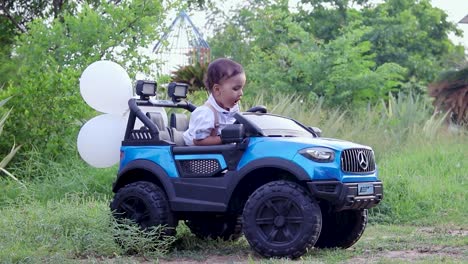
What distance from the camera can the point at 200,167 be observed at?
7582 millimetres

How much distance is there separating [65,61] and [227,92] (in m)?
6.94

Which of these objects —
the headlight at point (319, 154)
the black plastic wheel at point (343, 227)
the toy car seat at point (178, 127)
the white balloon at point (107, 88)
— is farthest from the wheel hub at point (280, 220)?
the white balloon at point (107, 88)

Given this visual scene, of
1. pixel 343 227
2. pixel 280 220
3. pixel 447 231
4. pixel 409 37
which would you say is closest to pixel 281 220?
pixel 280 220

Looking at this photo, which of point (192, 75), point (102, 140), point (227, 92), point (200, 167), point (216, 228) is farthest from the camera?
point (192, 75)

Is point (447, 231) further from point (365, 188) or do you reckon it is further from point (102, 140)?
point (102, 140)

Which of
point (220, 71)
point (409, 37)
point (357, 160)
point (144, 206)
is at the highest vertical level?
point (409, 37)

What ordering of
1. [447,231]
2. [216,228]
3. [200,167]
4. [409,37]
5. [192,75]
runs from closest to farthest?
1. [200,167]
2. [216,228]
3. [447,231]
4. [192,75]
5. [409,37]

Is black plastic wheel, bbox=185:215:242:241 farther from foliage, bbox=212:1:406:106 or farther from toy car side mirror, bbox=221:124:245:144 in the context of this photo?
foliage, bbox=212:1:406:106

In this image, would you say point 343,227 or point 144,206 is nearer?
point 144,206

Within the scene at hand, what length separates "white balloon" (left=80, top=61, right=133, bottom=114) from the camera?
834 centimetres

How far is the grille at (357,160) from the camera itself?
287 inches

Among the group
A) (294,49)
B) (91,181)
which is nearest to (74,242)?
(91,181)

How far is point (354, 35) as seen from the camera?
20359 mm

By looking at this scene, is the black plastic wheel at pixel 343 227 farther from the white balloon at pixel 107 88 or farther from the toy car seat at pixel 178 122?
the white balloon at pixel 107 88
